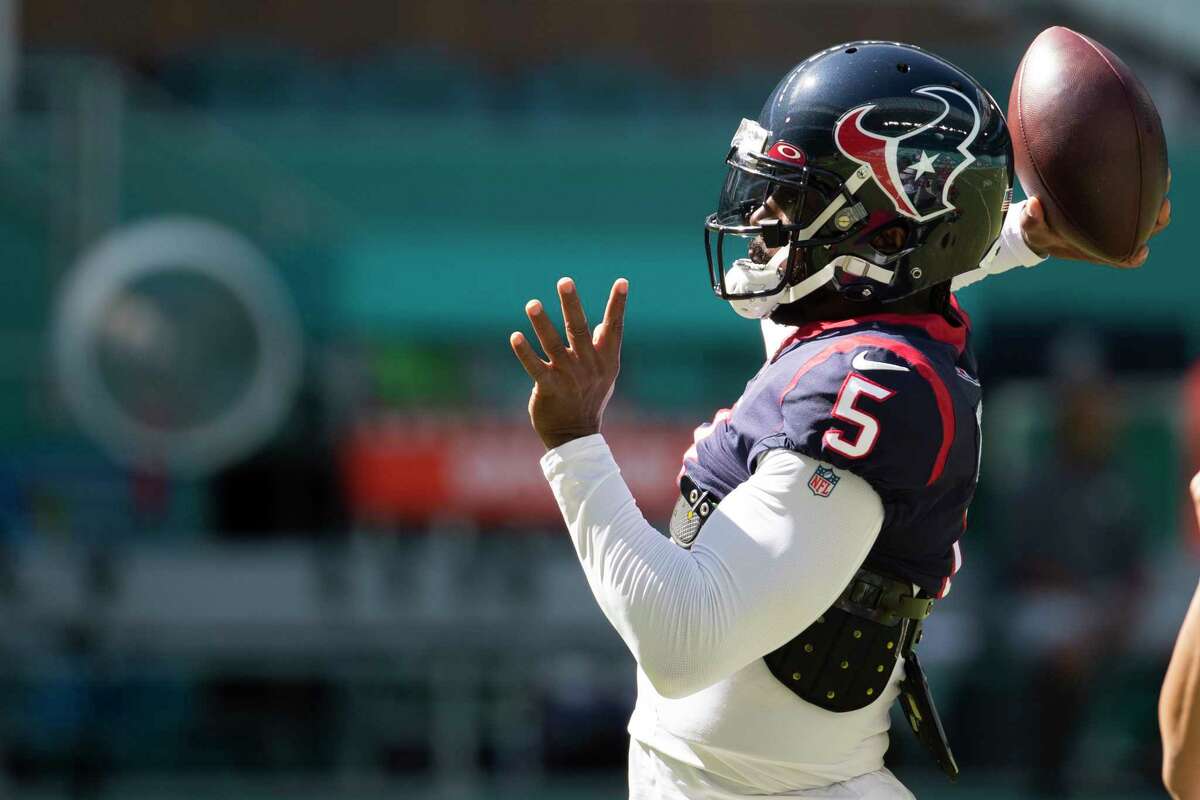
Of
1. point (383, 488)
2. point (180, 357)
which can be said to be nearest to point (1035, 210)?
point (383, 488)

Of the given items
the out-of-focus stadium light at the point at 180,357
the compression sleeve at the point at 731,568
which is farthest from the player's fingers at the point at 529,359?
the out-of-focus stadium light at the point at 180,357

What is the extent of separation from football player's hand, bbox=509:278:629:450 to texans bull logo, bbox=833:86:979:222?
339 mm

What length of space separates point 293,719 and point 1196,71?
8.31 m

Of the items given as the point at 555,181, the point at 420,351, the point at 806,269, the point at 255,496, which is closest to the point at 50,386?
the point at 255,496

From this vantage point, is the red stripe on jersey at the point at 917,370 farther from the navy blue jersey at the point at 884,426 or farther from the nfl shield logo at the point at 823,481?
the nfl shield logo at the point at 823,481

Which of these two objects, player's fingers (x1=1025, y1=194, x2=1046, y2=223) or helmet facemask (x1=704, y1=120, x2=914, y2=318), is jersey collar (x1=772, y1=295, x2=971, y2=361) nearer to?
helmet facemask (x1=704, y1=120, x2=914, y2=318)

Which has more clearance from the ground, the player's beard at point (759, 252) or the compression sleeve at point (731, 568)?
the player's beard at point (759, 252)

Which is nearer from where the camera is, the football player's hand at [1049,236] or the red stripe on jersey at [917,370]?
the red stripe on jersey at [917,370]

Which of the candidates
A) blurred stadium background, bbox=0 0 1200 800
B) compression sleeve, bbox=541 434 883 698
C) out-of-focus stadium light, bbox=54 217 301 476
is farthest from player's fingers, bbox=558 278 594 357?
out-of-focus stadium light, bbox=54 217 301 476

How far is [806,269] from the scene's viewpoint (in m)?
1.98

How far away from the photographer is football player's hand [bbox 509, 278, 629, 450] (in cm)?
185

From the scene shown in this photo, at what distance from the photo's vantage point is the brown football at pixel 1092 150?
2.20m

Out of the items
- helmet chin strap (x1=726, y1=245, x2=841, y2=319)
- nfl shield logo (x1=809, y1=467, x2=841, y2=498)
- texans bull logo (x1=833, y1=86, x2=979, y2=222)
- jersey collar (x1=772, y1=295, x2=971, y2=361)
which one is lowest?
nfl shield logo (x1=809, y1=467, x2=841, y2=498)

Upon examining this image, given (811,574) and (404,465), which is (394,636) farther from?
(811,574)
